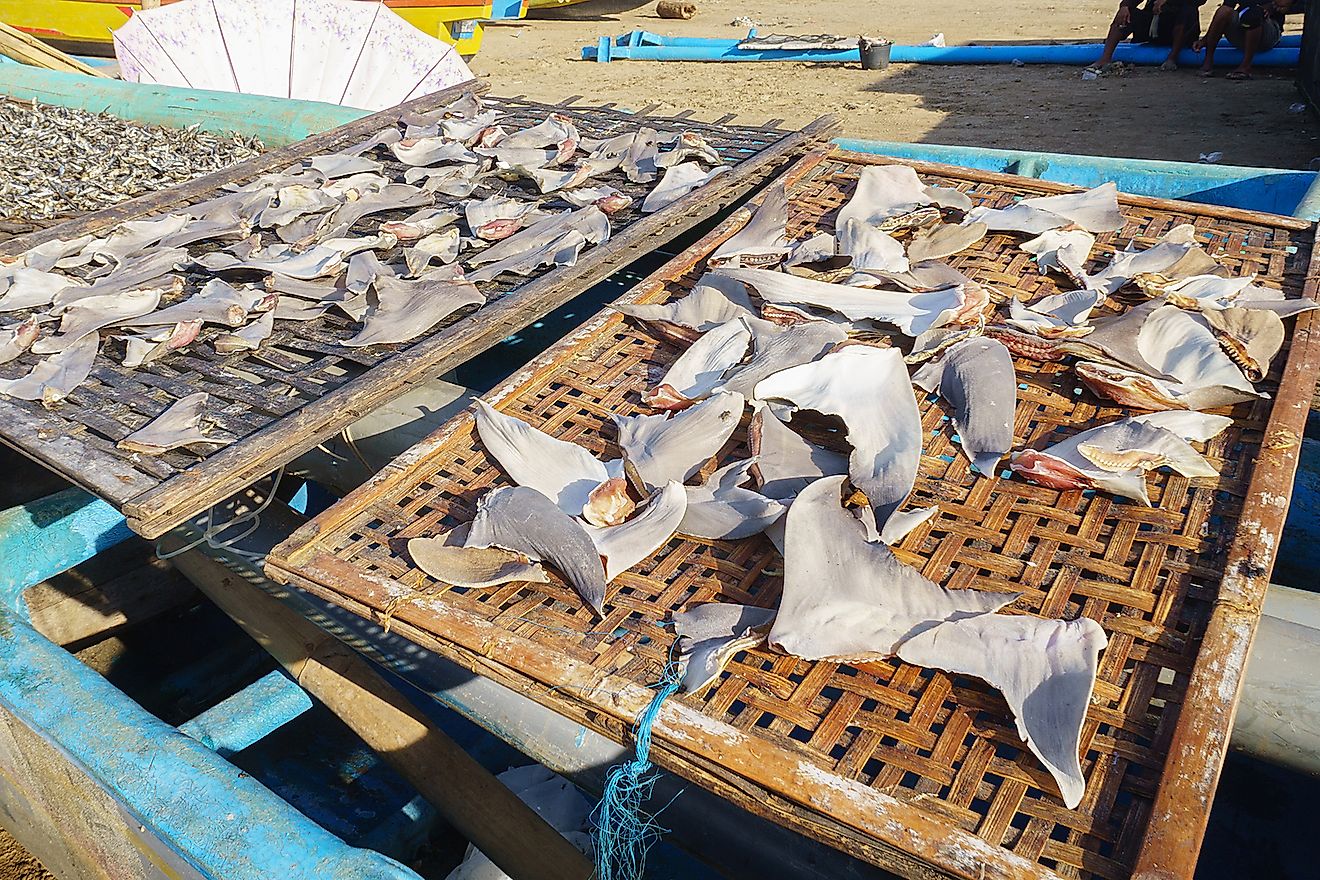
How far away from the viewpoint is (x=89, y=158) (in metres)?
3.45

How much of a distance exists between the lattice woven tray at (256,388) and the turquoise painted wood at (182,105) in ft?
5.31

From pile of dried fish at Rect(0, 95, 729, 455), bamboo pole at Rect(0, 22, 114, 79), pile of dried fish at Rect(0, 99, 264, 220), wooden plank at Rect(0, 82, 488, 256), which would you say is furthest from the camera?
bamboo pole at Rect(0, 22, 114, 79)

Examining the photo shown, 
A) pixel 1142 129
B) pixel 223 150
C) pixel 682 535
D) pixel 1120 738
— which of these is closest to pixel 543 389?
pixel 682 535

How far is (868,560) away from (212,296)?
1511mm

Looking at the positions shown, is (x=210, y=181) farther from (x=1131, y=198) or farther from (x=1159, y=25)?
(x=1159, y=25)

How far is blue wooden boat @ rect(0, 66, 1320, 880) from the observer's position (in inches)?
55.1

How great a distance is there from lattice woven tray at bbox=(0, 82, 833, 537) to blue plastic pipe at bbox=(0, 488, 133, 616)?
0.49 meters

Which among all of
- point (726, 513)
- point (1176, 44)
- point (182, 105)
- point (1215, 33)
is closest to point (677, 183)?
point (726, 513)

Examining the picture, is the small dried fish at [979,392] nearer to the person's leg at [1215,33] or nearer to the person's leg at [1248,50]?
the person's leg at [1248,50]

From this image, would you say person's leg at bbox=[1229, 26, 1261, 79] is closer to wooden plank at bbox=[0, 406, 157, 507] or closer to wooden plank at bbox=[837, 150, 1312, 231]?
wooden plank at bbox=[837, 150, 1312, 231]

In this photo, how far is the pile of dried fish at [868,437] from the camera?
3.46 feet

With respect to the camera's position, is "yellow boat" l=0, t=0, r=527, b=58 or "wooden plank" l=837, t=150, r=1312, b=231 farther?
"yellow boat" l=0, t=0, r=527, b=58

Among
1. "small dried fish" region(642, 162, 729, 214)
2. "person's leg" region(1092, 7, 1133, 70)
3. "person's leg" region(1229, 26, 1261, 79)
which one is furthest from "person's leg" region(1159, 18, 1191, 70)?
"small dried fish" region(642, 162, 729, 214)

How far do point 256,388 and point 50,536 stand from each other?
35.1 inches
